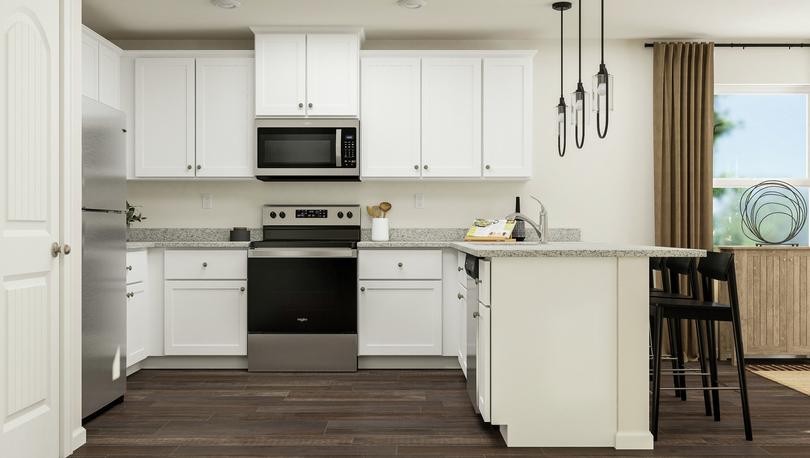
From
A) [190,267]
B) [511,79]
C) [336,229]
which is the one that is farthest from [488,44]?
[190,267]

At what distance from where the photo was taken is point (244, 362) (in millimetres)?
4281

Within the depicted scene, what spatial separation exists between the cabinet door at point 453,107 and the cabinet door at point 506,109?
0.06m

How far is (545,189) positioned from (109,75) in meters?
3.19

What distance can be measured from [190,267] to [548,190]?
2658 mm

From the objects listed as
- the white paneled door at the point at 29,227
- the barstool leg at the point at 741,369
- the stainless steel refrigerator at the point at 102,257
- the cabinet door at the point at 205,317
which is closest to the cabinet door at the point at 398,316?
the cabinet door at the point at 205,317

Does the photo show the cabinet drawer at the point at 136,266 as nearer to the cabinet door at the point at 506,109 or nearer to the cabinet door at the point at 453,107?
the cabinet door at the point at 453,107

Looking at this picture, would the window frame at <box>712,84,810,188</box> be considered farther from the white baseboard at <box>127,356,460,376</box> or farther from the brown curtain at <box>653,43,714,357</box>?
the white baseboard at <box>127,356,460,376</box>

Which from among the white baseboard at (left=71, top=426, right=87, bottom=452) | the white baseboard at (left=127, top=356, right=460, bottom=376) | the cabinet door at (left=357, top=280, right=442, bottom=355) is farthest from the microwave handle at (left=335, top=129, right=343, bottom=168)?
the white baseboard at (left=71, top=426, right=87, bottom=452)

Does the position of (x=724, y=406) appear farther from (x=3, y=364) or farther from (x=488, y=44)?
(x=3, y=364)

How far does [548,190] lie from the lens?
4.75 m

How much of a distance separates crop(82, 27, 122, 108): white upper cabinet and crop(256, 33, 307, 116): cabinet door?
38.3 inches

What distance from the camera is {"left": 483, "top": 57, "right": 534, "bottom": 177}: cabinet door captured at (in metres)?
4.37

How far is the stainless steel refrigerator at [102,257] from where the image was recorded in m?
2.99

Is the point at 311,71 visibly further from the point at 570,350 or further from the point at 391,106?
the point at 570,350
